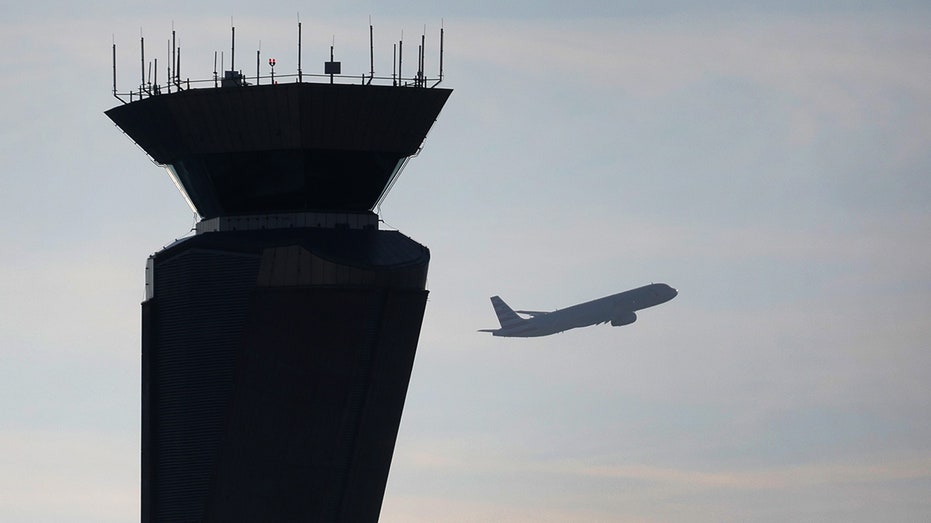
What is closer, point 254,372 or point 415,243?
point 254,372

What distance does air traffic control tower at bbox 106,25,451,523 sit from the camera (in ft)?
534

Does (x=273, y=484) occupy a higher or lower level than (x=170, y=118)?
lower

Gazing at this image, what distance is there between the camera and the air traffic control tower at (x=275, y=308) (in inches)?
6407

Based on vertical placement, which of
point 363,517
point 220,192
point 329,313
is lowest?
point 363,517

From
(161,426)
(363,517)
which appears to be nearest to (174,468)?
(161,426)

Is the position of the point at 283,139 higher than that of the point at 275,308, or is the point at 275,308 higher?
the point at 283,139

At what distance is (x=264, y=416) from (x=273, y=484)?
5462mm

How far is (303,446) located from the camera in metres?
164

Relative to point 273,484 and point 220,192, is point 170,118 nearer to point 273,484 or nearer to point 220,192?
point 220,192

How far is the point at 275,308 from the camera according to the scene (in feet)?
532

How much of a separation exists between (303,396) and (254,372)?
4188 millimetres

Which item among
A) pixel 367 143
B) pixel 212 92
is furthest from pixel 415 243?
pixel 212 92

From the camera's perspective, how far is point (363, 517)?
169m

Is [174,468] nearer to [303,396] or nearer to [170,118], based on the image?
[303,396]
